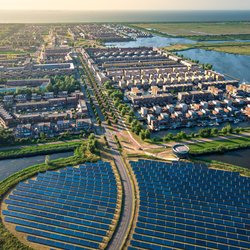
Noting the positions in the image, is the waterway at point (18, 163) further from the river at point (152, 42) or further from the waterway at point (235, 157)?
the river at point (152, 42)

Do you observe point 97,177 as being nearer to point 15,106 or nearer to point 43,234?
point 43,234

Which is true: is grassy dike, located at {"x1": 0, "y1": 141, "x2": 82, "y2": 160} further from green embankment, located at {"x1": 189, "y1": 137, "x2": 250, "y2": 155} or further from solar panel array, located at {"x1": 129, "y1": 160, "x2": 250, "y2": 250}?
green embankment, located at {"x1": 189, "y1": 137, "x2": 250, "y2": 155}

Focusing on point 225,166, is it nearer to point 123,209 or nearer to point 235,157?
point 235,157

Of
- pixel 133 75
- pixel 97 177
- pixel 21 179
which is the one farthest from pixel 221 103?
pixel 21 179

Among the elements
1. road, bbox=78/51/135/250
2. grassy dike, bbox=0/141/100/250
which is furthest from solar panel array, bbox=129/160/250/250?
grassy dike, bbox=0/141/100/250

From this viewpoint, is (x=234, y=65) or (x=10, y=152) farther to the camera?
(x=234, y=65)

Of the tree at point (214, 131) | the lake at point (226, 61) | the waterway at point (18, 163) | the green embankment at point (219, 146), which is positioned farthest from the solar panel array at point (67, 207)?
the lake at point (226, 61)
